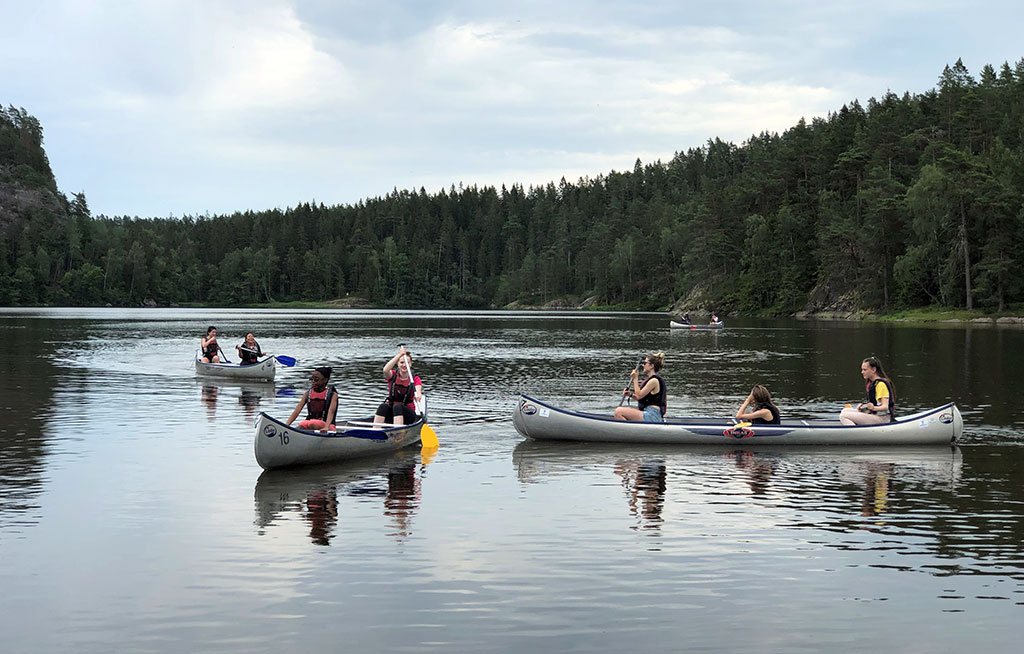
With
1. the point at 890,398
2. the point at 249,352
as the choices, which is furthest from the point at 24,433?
the point at 890,398

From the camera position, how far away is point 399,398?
23.8 m

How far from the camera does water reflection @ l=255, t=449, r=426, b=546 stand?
15.2m

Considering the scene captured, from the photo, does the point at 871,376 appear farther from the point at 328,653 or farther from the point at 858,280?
the point at 858,280

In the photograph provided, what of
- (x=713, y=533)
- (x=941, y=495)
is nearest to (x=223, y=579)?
(x=713, y=533)

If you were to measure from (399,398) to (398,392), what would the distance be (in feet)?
0.54

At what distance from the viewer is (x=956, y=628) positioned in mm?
10422

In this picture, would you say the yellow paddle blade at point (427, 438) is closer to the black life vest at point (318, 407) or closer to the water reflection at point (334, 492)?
the water reflection at point (334, 492)

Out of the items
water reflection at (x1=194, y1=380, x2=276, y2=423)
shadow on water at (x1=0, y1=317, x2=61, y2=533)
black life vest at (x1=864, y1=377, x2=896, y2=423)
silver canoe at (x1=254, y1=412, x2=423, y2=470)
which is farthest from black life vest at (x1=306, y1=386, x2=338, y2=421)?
black life vest at (x1=864, y1=377, x2=896, y2=423)

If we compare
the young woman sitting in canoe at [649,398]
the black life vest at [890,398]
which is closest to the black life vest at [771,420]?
the young woman sitting in canoe at [649,398]

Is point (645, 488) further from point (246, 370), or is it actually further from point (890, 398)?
point (246, 370)

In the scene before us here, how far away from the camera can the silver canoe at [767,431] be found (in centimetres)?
2331

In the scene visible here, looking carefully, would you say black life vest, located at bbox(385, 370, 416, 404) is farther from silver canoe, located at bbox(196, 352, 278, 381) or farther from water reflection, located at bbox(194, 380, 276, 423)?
silver canoe, located at bbox(196, 352, 278, 381)

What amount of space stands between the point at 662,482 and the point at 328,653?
10511 mm

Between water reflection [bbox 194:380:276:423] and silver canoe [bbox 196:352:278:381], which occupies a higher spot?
silver canoe [bbox 196:352:278:381]
